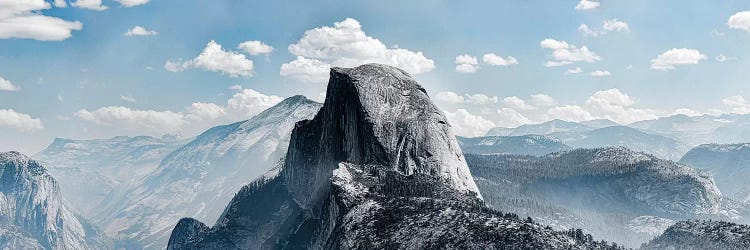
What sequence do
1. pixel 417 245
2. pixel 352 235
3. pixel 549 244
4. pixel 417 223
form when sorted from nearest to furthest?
pixel 549 244, pixel 417 245, pixel 417 223, pixel 352 235

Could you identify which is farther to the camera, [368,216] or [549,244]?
[368,216]

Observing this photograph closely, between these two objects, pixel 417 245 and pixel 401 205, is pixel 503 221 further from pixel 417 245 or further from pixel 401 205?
pixel 401 205

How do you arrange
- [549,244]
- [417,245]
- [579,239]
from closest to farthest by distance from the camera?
[549,244] < [579,239] < [417,245]

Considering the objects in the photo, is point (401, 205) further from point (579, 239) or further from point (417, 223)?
point (579, 239)

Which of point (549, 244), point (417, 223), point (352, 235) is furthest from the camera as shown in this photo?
point (352, 235)

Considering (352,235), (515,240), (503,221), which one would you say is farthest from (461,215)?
(352,235)

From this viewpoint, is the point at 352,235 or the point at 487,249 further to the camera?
the point at 352,235

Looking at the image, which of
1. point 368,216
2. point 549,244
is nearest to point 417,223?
point 368,216

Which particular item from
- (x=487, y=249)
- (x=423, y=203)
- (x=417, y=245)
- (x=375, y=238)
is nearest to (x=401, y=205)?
(x=423, y=203)

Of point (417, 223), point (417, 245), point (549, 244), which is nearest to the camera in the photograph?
point (549, 244)
